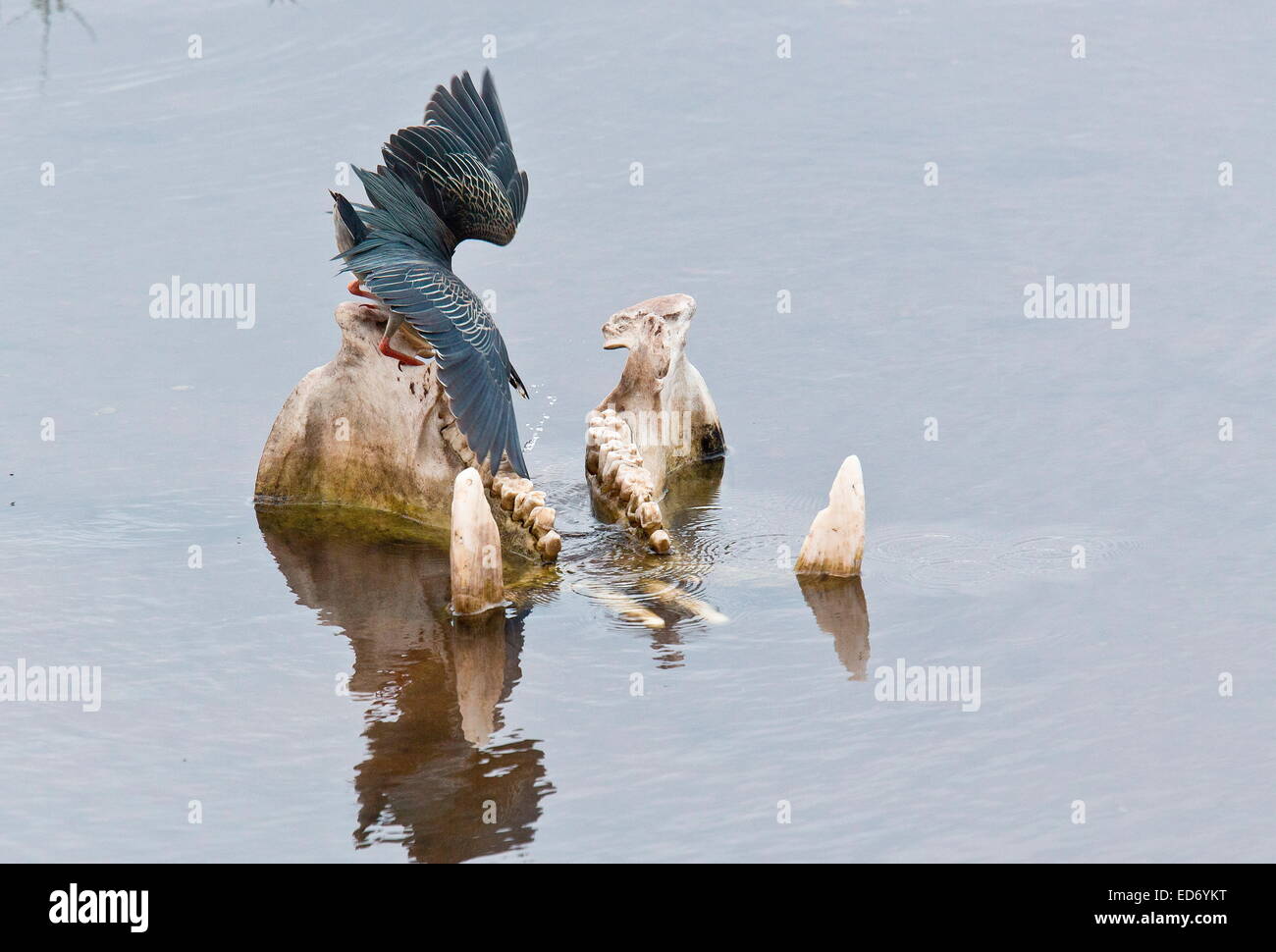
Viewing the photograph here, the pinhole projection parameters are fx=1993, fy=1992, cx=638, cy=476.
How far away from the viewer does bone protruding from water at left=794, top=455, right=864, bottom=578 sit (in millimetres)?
14967

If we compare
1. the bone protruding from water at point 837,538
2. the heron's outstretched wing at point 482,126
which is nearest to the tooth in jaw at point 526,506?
the bone protruding from water at point 837,538

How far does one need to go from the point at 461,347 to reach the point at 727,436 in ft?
15.1

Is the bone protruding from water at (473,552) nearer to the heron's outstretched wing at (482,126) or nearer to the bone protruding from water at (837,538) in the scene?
the bone protruding from water at (837,538)

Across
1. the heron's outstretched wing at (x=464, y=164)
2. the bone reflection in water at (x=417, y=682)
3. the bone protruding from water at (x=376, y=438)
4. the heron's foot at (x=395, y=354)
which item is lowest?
the bone reflection in water at (x=417, y=682)

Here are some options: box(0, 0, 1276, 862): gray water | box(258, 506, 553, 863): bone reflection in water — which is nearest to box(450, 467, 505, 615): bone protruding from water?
box(258, 506, 553, 863): bone reflection in water

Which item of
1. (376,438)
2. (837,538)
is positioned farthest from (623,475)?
(376,438)

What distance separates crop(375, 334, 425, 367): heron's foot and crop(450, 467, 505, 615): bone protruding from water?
60.4 inches

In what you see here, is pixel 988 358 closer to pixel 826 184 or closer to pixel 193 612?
pixel 826 184

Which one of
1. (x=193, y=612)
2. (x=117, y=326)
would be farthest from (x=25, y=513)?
(x=117, y=326)

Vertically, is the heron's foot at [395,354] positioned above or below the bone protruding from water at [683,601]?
above

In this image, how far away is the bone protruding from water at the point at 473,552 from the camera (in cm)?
1425

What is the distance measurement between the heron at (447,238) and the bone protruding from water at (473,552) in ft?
1.88

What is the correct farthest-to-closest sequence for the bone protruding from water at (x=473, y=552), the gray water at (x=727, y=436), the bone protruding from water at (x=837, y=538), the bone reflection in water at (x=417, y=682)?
the bone protruding from water at (x=837, y=538) < the bone protruding from water at (x=473, y=552) < the gray water at (x=727, y=436) < the bone reflection in water at (x=417, y=682)

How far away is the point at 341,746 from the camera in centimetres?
1311
